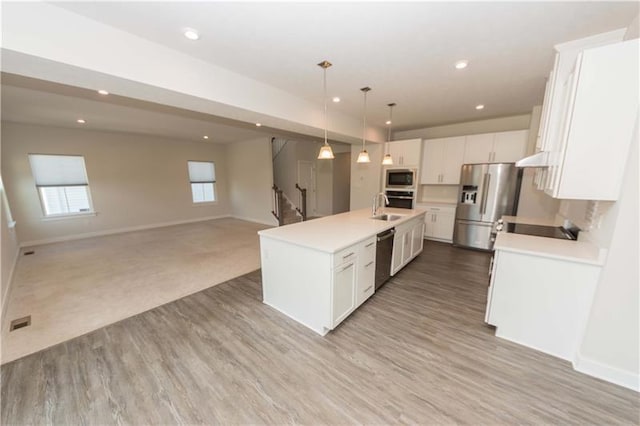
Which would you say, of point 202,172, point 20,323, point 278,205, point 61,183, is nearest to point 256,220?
point 278,205

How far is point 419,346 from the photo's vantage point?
2.09 m

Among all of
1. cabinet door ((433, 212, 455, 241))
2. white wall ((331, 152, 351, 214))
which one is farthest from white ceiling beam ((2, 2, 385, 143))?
white wall ((331, 152, 351, 214))

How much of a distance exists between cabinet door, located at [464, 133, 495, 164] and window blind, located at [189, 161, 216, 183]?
25.8ft

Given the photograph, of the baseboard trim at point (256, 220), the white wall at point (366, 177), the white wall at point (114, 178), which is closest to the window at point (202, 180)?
the white wall at point (114, 178)

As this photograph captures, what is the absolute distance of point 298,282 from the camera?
2385mm

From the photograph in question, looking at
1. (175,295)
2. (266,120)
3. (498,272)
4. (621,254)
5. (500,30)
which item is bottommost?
(175,295)

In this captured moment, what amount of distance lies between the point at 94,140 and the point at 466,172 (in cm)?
895

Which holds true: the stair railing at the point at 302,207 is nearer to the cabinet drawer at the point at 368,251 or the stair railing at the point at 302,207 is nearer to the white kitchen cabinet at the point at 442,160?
the white kitchen cabinet at the point at 442,160

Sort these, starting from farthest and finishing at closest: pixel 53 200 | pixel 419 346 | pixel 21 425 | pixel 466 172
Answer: pixel 53 200 < pixel 466 172 < pixel 419 346 < pixel 21 425

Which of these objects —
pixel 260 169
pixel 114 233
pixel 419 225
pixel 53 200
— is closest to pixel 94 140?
pixel 53 200

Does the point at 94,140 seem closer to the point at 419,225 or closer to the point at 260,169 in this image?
the point at 260,169

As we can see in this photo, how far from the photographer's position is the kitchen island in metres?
2.15

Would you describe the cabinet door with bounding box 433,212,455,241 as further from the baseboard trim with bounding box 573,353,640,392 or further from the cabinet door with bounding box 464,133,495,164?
the baseboard trim with bounding box 573,353,640,392

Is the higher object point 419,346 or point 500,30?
point 500,30
